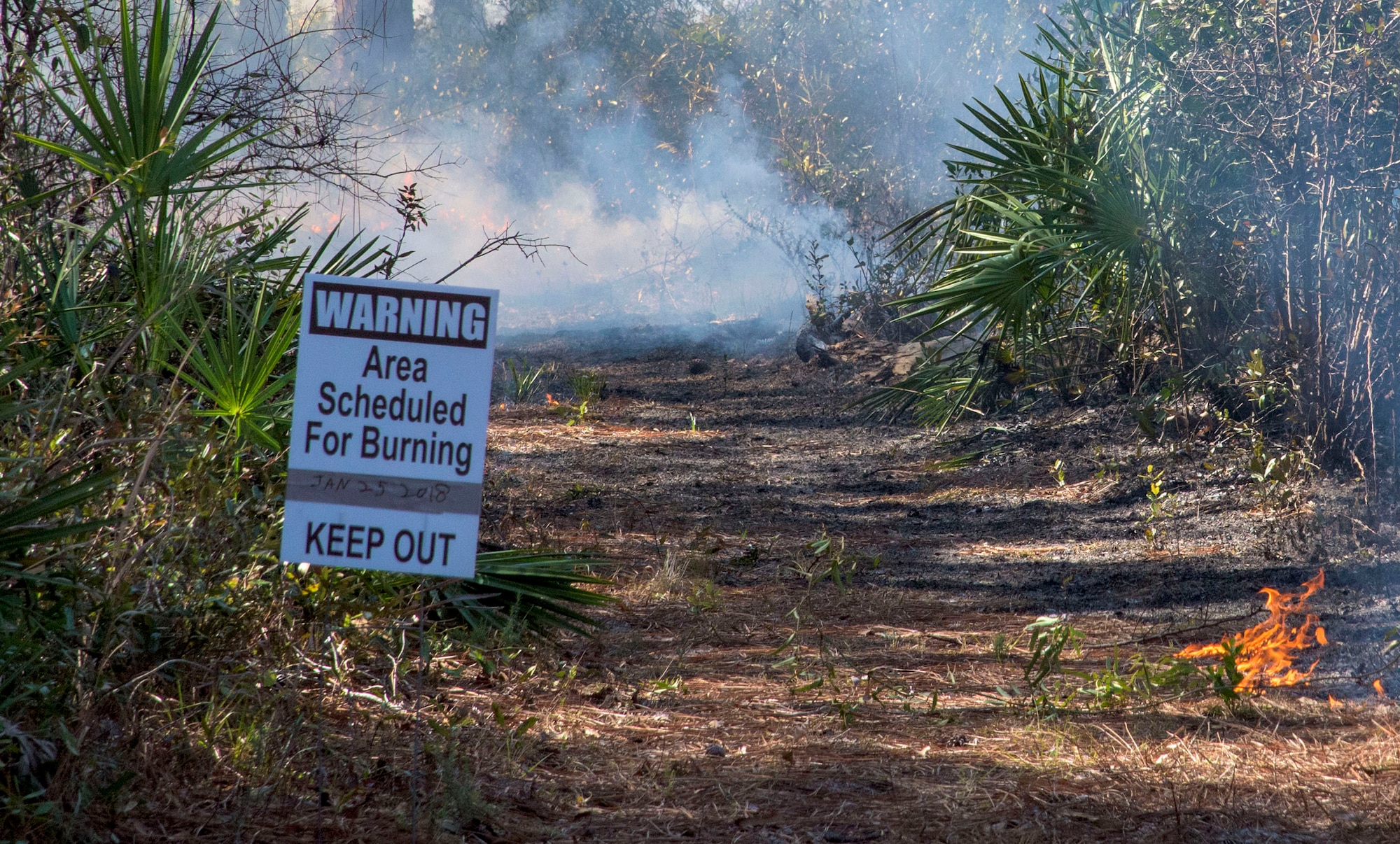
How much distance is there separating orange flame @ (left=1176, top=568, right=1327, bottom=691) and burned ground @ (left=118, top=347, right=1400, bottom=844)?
0.09 m

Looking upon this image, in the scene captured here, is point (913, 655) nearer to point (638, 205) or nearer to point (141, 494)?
point (141, 494)

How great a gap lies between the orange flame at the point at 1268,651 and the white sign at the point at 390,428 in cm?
218

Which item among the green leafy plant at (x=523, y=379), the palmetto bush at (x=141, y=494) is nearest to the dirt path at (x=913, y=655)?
the palmetto bush at (x=141, y=494)

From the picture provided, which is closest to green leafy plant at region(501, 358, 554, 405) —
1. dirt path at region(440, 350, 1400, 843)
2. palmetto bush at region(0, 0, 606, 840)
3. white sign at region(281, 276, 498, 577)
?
dirt path at region(440, 350, 1400, 843)

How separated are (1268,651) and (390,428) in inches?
106

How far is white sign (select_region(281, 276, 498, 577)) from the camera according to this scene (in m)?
2.30

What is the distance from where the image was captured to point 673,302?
20266 mm

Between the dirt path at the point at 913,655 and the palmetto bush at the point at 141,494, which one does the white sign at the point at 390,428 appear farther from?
the dirt path at the point at 913,655

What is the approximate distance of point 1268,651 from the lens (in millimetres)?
3438

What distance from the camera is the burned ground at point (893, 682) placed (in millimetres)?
2516

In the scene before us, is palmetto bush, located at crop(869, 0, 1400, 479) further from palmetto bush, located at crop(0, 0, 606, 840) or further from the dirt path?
palmetto bush, located at crop(0, 0, 606, 840)

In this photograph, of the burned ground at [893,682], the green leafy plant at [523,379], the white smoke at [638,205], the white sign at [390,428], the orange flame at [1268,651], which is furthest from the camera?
the white smoke at [638,205]

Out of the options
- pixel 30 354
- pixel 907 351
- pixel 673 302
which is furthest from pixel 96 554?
pixel 673 302

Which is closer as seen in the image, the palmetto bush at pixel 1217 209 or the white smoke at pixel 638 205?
the palmetto bush at pixel 1217 209
